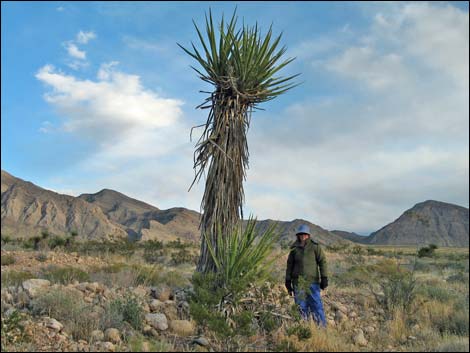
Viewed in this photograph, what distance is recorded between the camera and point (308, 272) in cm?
829

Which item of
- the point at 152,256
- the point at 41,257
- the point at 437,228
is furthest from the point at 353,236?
the point at 41,257

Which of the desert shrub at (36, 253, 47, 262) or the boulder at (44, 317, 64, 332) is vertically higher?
the desert shrub at (36, 253, 47, 262)

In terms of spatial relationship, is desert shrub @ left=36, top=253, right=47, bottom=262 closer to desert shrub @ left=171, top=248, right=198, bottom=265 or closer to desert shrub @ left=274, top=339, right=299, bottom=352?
desert shrub @ left=171, top=248, right=198, bottom=265

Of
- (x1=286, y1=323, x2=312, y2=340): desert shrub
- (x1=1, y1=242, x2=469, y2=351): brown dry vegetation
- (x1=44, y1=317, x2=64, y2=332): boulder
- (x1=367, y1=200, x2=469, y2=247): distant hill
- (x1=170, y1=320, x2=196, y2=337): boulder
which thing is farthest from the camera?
(x1=367, y1=200, x2=469, y2=247): distant hill

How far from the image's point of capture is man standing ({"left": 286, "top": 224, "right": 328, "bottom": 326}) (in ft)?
26.5

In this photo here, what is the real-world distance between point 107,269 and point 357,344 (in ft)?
28.3

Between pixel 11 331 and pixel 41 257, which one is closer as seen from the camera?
pixel 11 331

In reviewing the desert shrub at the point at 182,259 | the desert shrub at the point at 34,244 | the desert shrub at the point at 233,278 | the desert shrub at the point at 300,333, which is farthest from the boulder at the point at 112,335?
the desert shrub at the point at 34,244

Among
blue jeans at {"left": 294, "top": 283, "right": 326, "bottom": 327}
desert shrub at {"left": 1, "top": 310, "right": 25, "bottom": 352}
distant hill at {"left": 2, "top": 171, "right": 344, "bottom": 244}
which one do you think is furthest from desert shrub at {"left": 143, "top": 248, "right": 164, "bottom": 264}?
distant hill at {"left": 2, "top": 171, "right": 344, "bottom": 244}

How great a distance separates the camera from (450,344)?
249 inches

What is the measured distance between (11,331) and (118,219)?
3174 inches

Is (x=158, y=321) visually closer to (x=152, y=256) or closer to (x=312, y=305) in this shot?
(x=312, y=305)

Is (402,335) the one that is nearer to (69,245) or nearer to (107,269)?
(107,269)

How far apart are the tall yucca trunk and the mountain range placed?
44.7m
